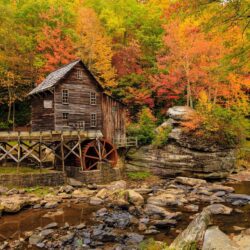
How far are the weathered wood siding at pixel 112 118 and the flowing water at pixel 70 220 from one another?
11095mm

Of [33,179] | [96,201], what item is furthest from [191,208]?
[33,179]

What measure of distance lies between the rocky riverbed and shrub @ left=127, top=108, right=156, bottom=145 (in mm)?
6434

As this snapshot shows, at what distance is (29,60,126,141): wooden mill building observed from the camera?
22766 mm

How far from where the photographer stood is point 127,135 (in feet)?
86.5

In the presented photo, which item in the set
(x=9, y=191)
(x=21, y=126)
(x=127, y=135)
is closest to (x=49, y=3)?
(x=21, y=126)

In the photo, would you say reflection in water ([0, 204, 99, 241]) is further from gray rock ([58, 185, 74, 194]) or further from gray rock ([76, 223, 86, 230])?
gray rock ([58, 185, 74, 194])

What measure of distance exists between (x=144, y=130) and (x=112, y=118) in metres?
3.14

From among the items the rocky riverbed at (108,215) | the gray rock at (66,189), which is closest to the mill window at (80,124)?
the rocky riverbed at (108,215)

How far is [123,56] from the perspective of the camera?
31.5 m

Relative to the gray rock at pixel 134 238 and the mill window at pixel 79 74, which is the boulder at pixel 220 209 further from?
the mill window at pixel 79 74

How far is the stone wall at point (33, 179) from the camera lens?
54.7 feet

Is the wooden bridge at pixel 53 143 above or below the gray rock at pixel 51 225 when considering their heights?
above

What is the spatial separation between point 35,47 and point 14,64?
2982mm

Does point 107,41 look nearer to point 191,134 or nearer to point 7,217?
point 191,134
